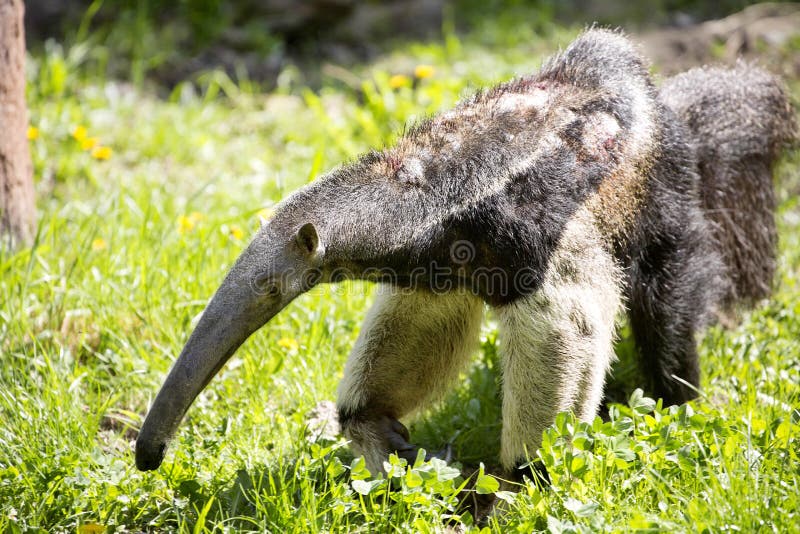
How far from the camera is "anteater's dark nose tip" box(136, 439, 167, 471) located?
333 cm

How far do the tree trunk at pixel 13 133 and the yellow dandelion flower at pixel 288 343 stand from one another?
1.79m

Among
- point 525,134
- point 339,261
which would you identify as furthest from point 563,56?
point 339,261

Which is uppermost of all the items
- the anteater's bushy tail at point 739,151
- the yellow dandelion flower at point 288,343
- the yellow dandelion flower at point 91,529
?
the anteater's bushy tail at point 739,151

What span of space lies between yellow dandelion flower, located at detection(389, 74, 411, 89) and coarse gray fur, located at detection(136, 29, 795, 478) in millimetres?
3443

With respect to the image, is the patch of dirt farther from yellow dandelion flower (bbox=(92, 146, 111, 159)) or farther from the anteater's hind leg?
yellow dandelion flower (bbox=(92, 146, 111, 159))

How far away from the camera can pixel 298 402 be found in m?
4.44

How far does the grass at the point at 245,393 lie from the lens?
329cm

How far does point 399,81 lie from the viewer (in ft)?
24.8

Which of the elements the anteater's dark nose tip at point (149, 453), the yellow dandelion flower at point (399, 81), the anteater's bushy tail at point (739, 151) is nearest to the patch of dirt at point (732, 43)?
the yellow dandelion flower at point (399, 81)

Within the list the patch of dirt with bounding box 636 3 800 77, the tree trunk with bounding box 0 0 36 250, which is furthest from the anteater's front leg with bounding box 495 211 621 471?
the patch of dirt with bounding box 636 3 800 77

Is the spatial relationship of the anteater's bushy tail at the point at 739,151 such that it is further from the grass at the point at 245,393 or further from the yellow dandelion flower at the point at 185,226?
the yellow dandelion flower at the point at 185,226

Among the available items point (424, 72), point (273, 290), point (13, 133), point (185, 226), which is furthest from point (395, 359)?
point (424, 72)

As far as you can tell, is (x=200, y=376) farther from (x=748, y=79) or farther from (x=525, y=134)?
(x=748, y=79)

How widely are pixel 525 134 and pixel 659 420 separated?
1.32 metres
